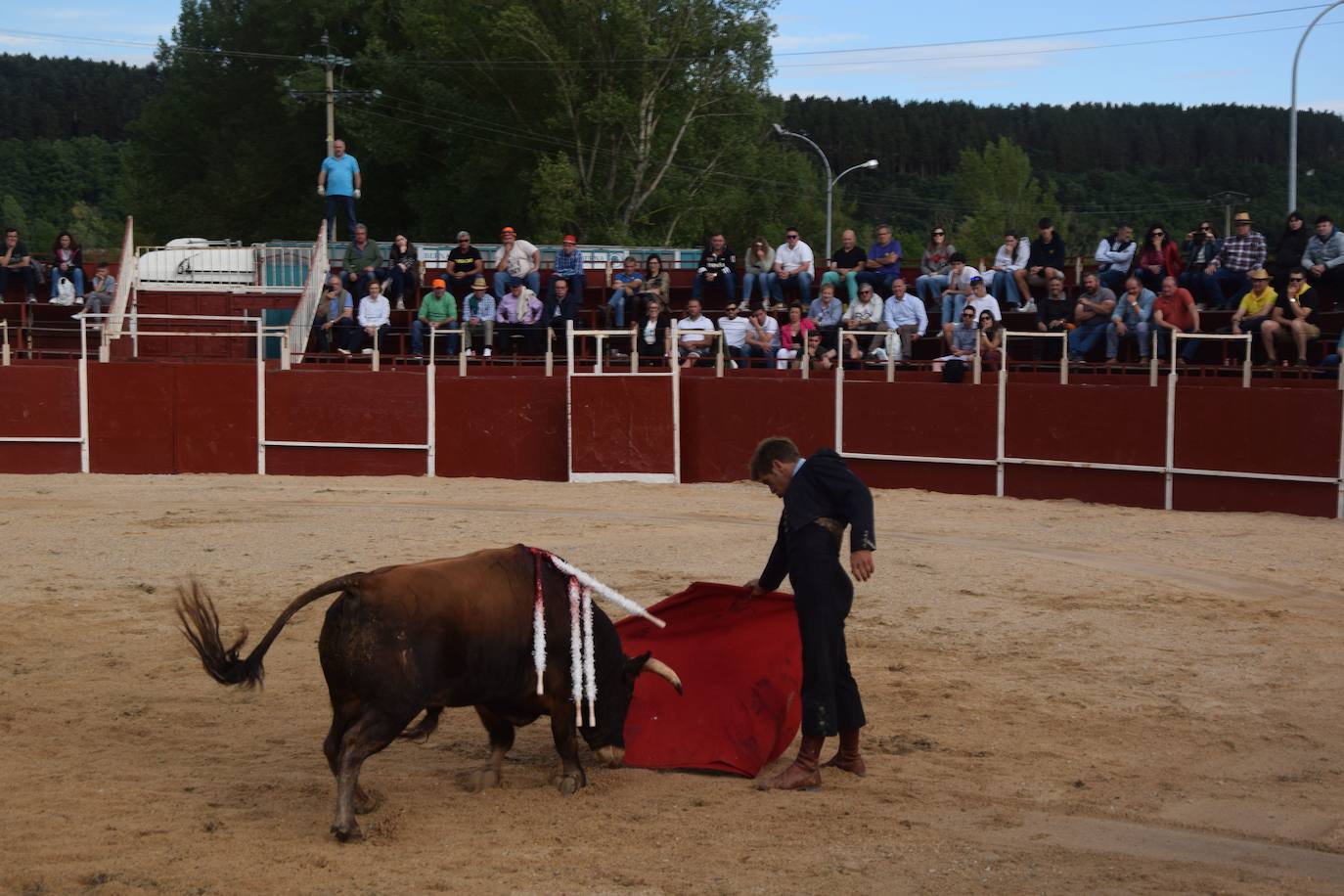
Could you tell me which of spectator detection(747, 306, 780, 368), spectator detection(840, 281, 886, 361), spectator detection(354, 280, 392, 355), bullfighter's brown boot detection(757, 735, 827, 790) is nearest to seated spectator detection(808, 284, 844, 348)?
spectator detection(840, 281, 886, 361)

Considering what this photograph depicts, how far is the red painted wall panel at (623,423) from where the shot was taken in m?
17.6

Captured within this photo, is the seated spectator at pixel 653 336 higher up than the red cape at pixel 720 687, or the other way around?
the seated spectator at pixel 653 336

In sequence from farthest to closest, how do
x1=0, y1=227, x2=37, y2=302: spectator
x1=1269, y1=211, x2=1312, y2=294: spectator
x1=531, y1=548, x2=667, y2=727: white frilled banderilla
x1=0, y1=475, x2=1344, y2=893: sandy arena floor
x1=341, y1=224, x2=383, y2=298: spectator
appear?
1. x1=0, y1=227, x2=37, y2=302: spectator
2. x1=341, y1=224, x2=383, y2=298: spectator
3. x1=1269, y1=211, x2=1312, y2=294: spectator
4. x1=531, y1=548, x2=667, y2=727: white frilled banderilla
5. x1=0, y1=475, x2=1344, y2=893: sandy arena floor

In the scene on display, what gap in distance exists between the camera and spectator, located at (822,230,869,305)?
1853cm

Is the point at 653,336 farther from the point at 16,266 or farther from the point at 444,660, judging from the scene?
the point at 444,660

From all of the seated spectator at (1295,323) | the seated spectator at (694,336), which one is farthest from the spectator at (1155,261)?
the seated spectator at (694,336)

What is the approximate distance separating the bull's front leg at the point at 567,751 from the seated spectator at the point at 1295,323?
34.7ft

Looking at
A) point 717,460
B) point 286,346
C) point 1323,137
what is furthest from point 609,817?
point 1323,137

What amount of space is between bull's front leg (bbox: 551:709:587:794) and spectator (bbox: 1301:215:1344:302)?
469 inches

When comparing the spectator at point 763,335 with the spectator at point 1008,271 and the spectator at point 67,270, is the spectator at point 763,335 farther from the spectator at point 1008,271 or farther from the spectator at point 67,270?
the spectator at point 67,270

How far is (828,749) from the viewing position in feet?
24.1

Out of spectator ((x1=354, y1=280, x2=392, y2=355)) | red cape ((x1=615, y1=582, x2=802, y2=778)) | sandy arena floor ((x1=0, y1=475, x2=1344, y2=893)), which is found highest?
spectator ((x1=354, y1=280, x2=392, y2=355))

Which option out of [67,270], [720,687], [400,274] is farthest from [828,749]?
[67,270]

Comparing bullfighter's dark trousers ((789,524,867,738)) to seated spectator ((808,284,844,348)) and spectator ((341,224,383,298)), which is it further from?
spectator ((341,224,383,298))
